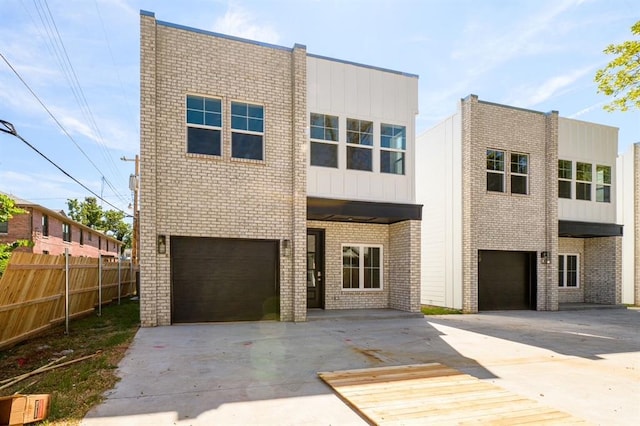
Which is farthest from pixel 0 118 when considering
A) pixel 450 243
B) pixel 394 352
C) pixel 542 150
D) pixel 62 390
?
pixel 542 150

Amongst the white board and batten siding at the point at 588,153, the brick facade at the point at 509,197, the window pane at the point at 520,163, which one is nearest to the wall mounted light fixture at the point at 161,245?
the brick facade at the point at 509,197

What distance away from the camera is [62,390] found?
468 centimetres

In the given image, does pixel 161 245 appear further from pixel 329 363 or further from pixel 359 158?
pixel 359 158

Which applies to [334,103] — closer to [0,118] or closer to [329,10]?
[329,10]

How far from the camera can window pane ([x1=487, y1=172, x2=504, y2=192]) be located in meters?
14.0

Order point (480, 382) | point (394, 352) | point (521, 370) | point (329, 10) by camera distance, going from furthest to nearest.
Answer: point (329, 10)
point (394, 352)
point (521, 370)
point (480, 382)

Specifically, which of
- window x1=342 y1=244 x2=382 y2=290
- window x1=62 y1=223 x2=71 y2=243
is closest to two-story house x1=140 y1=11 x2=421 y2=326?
window x1=342 y1=244 x2=382 y2=290

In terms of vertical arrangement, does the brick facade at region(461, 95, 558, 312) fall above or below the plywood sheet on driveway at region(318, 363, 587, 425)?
above

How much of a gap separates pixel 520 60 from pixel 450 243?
6.42 meters

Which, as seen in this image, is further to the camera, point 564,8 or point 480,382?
point 564,8

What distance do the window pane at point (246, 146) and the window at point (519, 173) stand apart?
31.0ft

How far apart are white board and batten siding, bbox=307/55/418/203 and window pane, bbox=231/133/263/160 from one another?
151cm

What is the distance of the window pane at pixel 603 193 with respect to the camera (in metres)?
15.7

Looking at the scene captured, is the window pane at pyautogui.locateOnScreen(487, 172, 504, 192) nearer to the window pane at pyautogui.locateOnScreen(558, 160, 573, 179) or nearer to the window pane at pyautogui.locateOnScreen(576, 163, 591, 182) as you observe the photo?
the window pane at pyautogui.locateOnScreen(558, 160, 573, 179)
